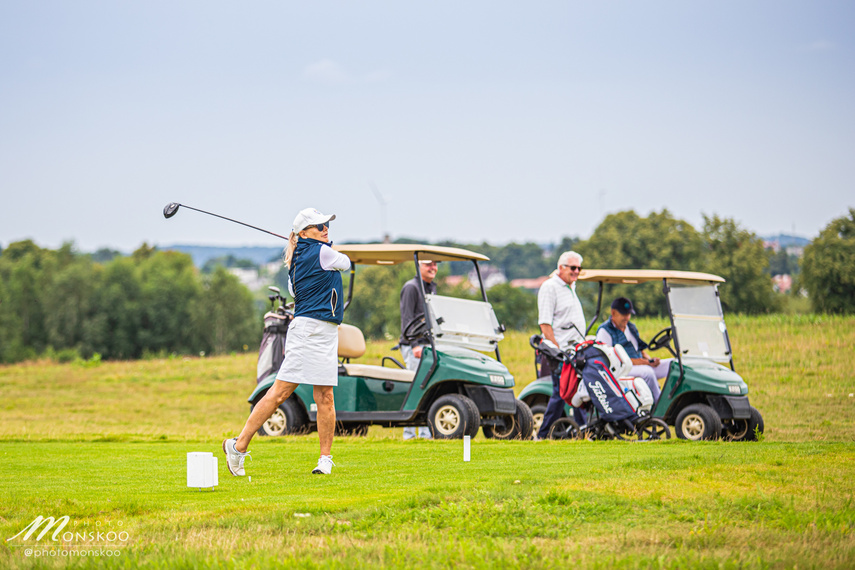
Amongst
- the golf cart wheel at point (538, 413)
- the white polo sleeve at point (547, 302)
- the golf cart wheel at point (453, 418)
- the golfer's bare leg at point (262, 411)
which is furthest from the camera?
the golf cart wheel at point (538, 413)

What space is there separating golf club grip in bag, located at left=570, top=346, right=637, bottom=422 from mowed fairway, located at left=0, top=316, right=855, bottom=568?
52 cm

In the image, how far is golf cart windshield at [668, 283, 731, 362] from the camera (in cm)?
1091

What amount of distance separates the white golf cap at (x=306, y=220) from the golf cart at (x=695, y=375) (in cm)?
439

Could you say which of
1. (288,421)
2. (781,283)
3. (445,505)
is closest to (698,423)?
(288,421)

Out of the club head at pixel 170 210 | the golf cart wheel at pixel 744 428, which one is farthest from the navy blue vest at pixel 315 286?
the golf cart wheel at pixel 744 428

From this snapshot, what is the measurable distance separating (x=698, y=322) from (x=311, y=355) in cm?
573

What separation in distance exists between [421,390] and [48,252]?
311 ft

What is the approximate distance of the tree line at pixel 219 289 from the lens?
187ft

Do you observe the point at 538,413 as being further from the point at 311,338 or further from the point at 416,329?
the point at 311,338

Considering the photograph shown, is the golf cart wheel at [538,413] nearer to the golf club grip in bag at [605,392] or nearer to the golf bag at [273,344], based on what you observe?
the golf club grip in bag at [605,392]

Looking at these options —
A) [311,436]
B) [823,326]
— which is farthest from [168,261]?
[311,436]

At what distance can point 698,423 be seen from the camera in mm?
10109

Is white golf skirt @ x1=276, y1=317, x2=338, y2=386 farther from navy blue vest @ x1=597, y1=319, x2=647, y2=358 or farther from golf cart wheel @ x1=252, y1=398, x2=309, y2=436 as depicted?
navy blue vest @ x1=597, y1=319, x2=647, y2=358

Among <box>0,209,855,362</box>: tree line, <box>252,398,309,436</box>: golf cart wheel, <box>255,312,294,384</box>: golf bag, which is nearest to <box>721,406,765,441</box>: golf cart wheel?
<box>252,398,309,436</box>: golf cart wheel
